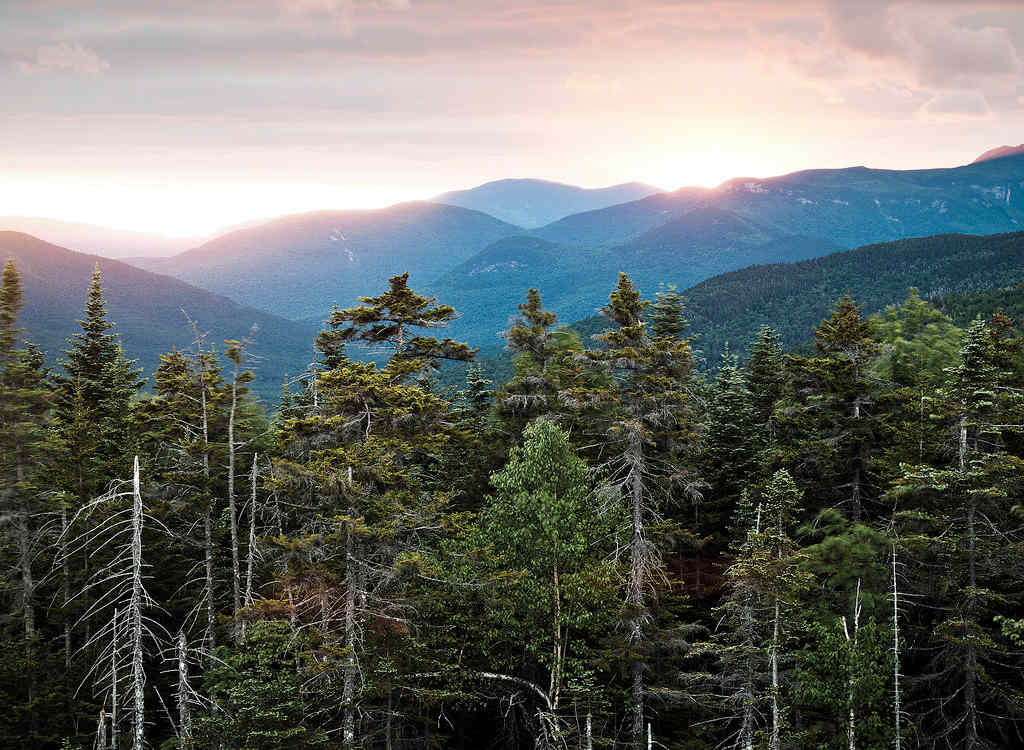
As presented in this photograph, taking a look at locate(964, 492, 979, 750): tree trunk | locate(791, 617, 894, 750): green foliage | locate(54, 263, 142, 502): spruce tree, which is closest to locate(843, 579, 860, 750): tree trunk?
locate(791, 617, 894, 750): green foliage

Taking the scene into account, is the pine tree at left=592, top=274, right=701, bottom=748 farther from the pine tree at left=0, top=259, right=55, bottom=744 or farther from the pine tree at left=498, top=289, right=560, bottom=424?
the pine tree at left=0, top=259, right=55, bottom=744

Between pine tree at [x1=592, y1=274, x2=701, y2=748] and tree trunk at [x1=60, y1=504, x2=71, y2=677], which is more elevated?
pine tree at [x1=592, y1=274, x2=701, y2=748]

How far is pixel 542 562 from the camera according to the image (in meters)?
23.1

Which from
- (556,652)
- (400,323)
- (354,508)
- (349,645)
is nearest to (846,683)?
(556,652)

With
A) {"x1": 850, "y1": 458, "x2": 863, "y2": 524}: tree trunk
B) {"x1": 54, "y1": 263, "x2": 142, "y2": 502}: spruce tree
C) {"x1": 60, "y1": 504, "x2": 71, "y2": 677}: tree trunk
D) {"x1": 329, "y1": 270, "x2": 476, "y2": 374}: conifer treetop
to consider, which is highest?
{"x1": 329, "y1": 270, "x2": 476, "y2": 374}: conifer treetop

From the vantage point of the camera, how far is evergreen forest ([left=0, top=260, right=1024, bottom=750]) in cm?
2103

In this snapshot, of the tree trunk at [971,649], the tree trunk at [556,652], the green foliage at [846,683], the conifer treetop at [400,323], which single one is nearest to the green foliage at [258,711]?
the tree trunk at [556,652]

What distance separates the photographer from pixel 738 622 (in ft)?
78.9

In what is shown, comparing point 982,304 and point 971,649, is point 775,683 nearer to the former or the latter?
point 971,649

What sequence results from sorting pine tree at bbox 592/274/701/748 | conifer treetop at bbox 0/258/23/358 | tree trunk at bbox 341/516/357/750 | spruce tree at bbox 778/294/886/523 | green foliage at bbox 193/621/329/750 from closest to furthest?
1. green foliage at bbox 193/621/329/750
2. tree trunk at bbox 341/516/357/750
3. pine tree at bbox 592/274/701/748
4. spruce tree at bbox 778/294/886/523
5. conifer treetop at bbox 0/258/23/358

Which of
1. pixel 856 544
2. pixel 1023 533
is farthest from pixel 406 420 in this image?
pixel 1023 533

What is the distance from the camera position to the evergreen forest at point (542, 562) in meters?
21.0

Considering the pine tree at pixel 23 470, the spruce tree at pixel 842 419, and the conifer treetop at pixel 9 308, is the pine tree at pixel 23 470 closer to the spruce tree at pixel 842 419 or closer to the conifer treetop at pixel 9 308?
the conifer treetop at pixel 9 308

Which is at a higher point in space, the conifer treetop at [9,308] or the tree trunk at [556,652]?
the conifer treetop at [9,308]
